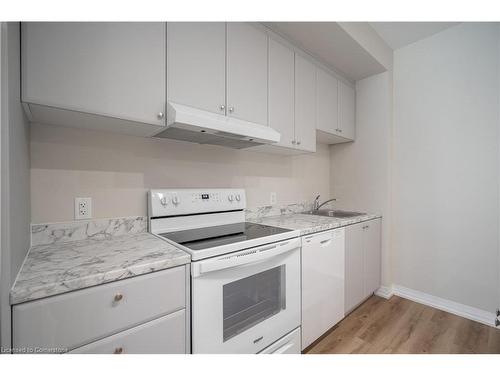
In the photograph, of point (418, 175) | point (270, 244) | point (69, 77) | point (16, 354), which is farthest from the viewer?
point (418, 175)

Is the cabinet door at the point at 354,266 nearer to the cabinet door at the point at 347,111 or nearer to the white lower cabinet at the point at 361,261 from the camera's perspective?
the white lower cabinet at the point at 361,261

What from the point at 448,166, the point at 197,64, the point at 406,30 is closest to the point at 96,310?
the point at 197,64

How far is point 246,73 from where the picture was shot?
1.53m

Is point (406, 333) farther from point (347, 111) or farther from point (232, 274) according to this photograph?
point (347, 111)

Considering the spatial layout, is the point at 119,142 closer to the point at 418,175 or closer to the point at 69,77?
the point at 69,77

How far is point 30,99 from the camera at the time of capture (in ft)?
2.84

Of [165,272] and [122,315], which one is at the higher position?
[165,272]

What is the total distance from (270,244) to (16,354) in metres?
1.02

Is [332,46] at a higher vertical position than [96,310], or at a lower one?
higher

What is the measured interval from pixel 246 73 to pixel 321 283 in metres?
1.54

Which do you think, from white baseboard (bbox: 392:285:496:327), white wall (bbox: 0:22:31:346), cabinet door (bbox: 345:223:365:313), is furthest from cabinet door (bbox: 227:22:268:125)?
white baseboard (bbox: 392:285:496:327)

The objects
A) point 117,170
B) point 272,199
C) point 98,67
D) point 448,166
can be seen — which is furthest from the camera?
point 272,199

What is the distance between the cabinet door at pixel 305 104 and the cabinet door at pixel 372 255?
0.97m

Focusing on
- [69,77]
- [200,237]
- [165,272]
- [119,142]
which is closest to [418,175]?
[200,237]
